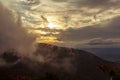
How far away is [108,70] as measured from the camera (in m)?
67.8

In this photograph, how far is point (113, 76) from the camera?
215 feet

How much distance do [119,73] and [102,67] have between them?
477cm

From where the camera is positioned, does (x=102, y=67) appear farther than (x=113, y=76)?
Yes

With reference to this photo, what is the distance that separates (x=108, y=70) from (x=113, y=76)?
256 centimetres

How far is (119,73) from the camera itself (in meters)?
66.5

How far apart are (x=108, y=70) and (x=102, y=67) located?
2.33m

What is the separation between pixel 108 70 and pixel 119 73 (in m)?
2.63

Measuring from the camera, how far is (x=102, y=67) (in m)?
69.8

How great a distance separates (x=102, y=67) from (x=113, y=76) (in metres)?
4.84

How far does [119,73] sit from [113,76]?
1860 mm
